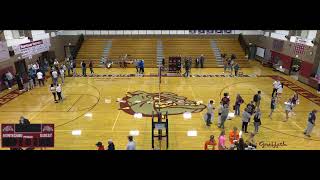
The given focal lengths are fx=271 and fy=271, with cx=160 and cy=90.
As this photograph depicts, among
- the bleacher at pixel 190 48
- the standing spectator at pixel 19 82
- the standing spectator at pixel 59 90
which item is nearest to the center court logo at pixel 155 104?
the standing spectator at pixel 59 90

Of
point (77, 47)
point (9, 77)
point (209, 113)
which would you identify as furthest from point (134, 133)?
point (77, 47)

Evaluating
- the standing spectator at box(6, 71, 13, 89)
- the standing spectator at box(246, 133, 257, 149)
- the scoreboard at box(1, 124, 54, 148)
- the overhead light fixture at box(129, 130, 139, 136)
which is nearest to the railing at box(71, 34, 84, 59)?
the standing spectator at box(6, 71, 13, 89)

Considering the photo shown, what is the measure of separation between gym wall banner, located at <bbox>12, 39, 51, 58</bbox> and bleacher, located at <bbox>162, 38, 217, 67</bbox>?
42.2ft

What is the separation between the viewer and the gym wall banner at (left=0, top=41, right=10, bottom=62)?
20.1 meters

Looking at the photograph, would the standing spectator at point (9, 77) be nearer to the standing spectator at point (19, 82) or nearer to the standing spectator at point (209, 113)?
the standing spectator at point (19, 82)

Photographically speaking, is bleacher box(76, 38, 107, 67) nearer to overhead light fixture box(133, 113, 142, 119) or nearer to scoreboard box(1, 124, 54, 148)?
overhead light fixture box(133, 113, 142, 119)

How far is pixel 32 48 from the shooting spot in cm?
2486
